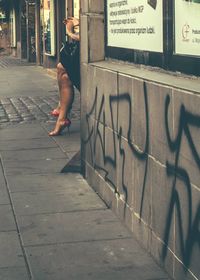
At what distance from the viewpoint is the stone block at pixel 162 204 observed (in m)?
4.16

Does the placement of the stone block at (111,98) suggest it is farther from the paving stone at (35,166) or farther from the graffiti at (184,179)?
the paving stone at (35,166)

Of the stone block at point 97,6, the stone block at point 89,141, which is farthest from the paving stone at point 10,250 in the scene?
the stone block at point 97,6

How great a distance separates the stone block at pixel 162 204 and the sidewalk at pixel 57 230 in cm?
22

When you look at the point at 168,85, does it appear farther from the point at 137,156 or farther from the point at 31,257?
the point at 31,257

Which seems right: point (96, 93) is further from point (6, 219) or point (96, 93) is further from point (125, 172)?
point (6, 219)

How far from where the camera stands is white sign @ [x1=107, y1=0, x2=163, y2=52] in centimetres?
478

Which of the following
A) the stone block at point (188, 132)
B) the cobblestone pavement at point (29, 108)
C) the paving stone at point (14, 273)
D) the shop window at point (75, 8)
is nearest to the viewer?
the stone block at point (188, 132)

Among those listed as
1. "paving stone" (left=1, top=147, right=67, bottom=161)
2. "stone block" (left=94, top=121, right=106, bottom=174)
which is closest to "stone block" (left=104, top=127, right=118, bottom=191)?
"stone block" (left=94, top=121, right=106, bottom=174)

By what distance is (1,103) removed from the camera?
Answer: 1402cm

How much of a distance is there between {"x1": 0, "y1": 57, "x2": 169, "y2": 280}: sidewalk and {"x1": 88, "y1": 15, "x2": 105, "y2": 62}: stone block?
1234 mm

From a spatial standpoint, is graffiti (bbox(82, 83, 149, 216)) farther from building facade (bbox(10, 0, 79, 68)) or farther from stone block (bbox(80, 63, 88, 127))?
building facade (bbox(10, 0, 79, 68))

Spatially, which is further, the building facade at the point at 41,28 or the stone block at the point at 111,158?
A: the building facade at the point at 41,28

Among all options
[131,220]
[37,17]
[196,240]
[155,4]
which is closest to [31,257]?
[131,220]

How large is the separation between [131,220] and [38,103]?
9090 millimetres
